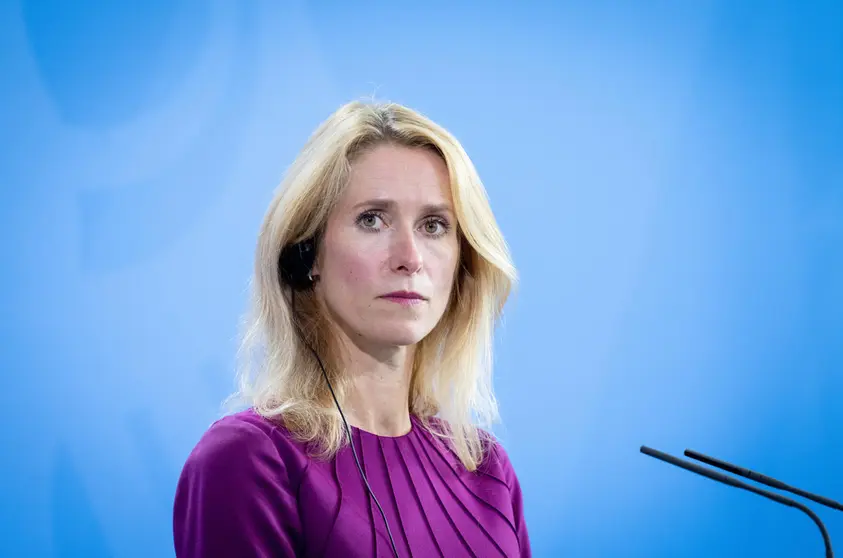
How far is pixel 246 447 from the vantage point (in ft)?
3.37

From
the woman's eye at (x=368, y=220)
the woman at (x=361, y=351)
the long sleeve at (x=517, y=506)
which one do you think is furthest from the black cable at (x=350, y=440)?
the long sleeve at (x=517, y=506)

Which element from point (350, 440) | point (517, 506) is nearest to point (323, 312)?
point (350, 440)

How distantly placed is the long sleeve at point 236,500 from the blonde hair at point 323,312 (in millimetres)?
71

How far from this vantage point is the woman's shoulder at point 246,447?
1.01 meters

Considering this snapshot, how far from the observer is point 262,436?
1048mm

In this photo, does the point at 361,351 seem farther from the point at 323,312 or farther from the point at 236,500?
the point at 236,500

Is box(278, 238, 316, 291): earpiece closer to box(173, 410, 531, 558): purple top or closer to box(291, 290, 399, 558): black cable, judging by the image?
box(291, 290, 399, 558): black cable

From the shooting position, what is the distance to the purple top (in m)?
0.99

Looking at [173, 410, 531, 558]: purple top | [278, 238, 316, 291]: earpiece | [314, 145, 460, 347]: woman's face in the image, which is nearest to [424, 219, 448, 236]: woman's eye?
[314, 145, 460, 347]: woman's face

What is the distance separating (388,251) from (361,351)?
15 centimetres

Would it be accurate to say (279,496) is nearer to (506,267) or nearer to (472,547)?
(472,547)

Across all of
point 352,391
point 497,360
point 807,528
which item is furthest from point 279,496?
point 807,528

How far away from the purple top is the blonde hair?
5 cm

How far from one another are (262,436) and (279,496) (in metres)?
0.07
